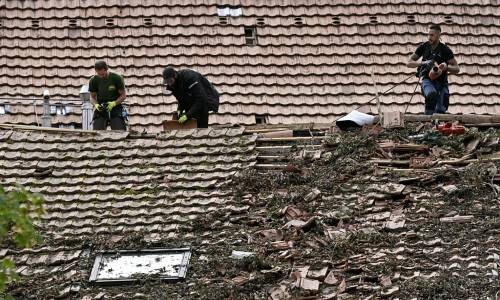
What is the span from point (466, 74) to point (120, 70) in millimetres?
5205

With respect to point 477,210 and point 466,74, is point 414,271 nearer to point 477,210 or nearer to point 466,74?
point 477,210

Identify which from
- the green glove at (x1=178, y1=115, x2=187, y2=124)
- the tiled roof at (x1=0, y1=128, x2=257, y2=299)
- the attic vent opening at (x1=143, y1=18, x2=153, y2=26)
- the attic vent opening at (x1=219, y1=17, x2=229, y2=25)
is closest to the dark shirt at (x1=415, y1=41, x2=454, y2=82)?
the tiled roof at (x1=0, y1=128, x2=257, y2=299)

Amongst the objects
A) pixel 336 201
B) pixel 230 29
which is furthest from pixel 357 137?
pixel 230 29

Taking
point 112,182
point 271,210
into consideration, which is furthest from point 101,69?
point 271,210

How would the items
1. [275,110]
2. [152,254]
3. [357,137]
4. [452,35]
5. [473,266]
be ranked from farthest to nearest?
[452,35], [275,110], [357,137], [152,254], [473,266]

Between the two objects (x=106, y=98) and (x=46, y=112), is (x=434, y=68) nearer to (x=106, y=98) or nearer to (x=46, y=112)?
(x=106, y=98)

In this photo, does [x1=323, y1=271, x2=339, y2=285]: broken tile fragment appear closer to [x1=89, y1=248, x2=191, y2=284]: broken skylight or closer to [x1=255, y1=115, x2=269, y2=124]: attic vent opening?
[x1=89, y1=248, x2=191, y2=284]: broken skylight

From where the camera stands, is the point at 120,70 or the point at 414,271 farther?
the point at 120,70

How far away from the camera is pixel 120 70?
24062mm

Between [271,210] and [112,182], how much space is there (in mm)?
1968

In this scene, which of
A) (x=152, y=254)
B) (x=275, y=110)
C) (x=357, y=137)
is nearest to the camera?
(x=152, y=254)

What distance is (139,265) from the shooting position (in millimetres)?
15742

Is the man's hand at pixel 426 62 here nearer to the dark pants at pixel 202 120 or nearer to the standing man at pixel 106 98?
the dark pants at pixel 202 120

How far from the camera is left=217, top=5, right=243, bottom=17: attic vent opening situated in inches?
991
